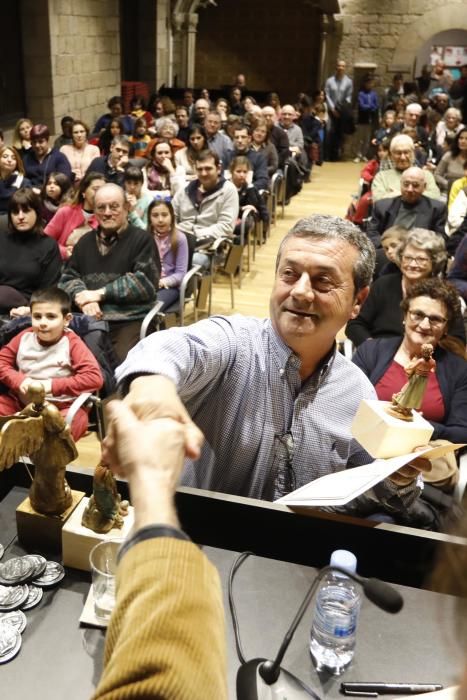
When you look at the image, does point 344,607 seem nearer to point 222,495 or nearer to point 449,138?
point 222,495

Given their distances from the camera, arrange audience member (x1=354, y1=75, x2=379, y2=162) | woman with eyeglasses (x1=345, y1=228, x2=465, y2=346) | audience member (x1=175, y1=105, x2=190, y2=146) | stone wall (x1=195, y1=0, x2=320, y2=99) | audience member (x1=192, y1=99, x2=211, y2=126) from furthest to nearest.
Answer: stone wall (x1=195, y1=0, x2=320, y2=99)
audience member (x1=354, y1=75, x2=379, y2=162)
audience member (x1=192, y1=99, x2=211, y2=126)
audience member (x1=175, y1=105, x2=190, y2=146)
woman with eyeglasses (x1=345, y1=228, x2=465, y2=346)

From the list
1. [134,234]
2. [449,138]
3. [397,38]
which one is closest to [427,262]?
[134,234]

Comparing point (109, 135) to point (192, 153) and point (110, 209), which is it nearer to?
point (192, 153)

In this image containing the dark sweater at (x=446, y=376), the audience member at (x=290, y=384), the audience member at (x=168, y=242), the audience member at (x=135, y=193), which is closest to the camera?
the audience member at (x=290, y=384)

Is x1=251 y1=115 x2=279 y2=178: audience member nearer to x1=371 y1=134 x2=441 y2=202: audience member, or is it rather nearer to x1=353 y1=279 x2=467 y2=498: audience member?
x1=371 y1=134 x2=441 y2=202: audience member

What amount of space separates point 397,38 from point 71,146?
8.87 metres

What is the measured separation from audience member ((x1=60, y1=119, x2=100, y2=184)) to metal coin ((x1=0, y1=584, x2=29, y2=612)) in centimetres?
573

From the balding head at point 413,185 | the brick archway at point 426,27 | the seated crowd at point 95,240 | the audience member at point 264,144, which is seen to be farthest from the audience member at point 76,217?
the brick archway at point 426,27

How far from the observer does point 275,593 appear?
1.16 m

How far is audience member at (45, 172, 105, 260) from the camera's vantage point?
13.5 feet

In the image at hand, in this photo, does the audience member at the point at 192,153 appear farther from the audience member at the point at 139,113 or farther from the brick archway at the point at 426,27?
the brick archway at the point at 426,27

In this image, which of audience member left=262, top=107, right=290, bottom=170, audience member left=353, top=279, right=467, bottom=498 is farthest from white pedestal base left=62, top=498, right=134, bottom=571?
audience member left=262, top=107, right=290, bottom=170

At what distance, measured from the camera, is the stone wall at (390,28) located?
12297 millimetres

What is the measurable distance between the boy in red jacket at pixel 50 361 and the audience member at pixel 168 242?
1.34 m
